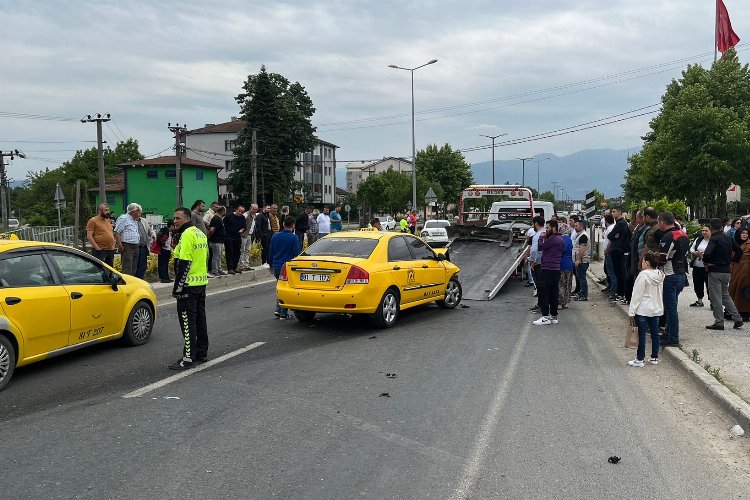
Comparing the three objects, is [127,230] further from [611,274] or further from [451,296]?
[611,274]

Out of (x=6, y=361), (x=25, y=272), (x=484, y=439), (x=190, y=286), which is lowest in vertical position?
(x=484, y=439)

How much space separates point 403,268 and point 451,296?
223 centimetres

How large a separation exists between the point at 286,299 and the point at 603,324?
5.54 m

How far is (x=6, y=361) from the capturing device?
666 centimetres

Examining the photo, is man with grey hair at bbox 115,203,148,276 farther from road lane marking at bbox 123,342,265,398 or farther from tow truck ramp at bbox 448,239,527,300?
tow truck ramp at bbox 448,239,527,300

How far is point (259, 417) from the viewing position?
5871 millimetres

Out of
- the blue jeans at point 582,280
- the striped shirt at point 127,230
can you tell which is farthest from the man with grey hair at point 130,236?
the blue jeans at point 582,280

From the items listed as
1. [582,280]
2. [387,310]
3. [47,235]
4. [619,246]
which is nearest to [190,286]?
[387,310]

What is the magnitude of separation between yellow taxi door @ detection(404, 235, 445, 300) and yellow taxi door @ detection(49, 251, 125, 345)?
5079 mm

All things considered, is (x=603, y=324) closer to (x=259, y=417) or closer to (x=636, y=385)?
(x=636, y=385)

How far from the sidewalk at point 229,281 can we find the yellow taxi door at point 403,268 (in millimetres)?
5224

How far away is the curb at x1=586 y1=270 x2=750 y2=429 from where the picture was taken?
600 cm

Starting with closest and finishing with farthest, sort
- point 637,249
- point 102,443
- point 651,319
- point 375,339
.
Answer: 1. point 102,443
2. point 651,319
3. point 375,339
4. point 637,249

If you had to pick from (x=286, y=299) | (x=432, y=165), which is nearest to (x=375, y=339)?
(x=286, y=299)
